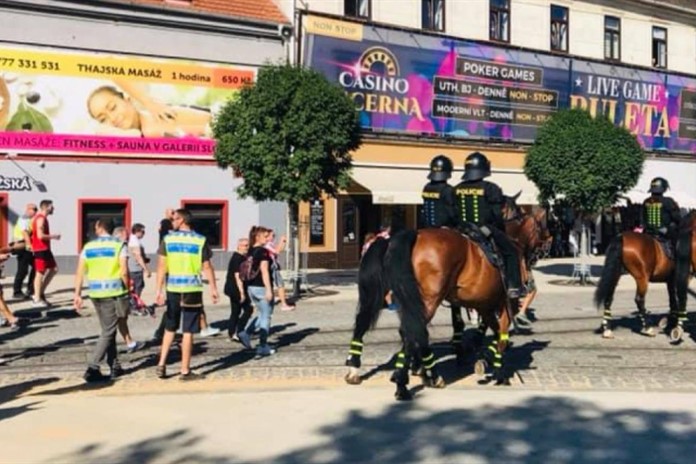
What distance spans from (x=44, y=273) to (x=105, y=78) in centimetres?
797

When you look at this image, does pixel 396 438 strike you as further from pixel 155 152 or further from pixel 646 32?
pixel 646 32

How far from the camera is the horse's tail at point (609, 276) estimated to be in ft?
37.9

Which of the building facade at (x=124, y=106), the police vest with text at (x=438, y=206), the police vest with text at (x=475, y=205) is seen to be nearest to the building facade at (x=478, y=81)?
the building facade at (x=124, y=106)

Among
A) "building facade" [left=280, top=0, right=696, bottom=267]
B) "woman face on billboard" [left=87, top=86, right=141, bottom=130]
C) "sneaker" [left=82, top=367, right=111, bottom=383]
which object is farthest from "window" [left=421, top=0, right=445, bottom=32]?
"sneaker" [left=82, top=367, right=111, bottom=383]

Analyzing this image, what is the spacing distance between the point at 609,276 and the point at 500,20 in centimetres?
1828

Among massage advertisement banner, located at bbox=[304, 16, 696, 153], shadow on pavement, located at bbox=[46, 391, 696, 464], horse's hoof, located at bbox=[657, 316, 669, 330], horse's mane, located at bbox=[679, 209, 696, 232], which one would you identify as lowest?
shadow on pavement, located at bbox=[46, 391, 696, 464]

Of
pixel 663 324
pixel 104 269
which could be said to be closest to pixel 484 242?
pixel 104 269

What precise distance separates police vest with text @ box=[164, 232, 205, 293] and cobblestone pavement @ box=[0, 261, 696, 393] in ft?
3.33

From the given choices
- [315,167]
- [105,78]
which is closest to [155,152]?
[105,78]

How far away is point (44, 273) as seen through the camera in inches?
584

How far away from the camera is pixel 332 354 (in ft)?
33.4

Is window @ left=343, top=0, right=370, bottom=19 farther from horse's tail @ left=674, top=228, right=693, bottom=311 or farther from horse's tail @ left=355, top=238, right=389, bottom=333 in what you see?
horse's tail @ left=355, top=238, right=389, bottom=333

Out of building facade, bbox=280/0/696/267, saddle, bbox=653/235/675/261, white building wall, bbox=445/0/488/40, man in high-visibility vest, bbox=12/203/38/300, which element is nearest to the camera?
saddle, bbox=653/235/675/261

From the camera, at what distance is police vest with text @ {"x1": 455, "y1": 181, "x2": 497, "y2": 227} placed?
8.61 metres
